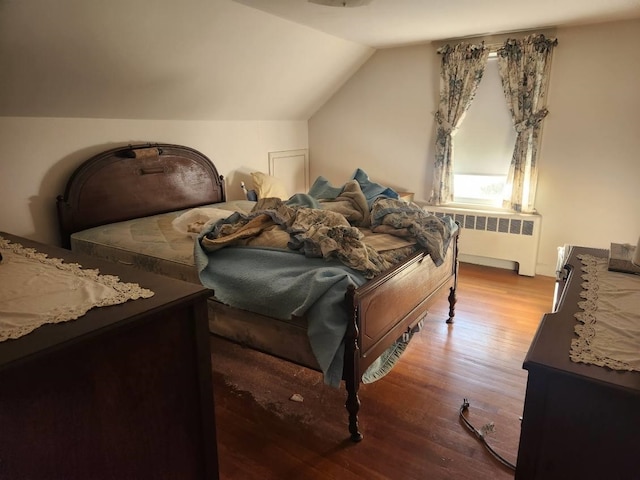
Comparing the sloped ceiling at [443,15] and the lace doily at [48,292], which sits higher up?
the sloped ceiling at [443,15]

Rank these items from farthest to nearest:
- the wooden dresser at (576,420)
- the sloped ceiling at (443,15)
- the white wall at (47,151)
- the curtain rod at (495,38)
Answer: the curtain rod at (495,38), the sloped ceiling at (443,15), the white wall at (47,151), the wooden dresser at (576,420)

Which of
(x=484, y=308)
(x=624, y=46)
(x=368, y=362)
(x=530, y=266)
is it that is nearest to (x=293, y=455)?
(x=368, y=362)

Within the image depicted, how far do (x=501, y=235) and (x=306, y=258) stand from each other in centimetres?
290

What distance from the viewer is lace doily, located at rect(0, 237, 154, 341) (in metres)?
1.10

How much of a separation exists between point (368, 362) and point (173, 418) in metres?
1.01

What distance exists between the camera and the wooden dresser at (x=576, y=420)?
0.95 m

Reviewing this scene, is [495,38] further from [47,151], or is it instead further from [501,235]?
[47,151]

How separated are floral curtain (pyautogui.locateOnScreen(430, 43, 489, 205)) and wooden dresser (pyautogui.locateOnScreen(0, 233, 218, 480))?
3.76 m

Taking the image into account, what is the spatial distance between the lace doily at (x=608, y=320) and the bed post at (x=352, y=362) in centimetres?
86

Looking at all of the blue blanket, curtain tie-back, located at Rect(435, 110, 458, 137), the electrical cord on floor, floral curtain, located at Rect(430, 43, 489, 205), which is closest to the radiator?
floral curtain, located at Rect(430, 43, 489, 205)

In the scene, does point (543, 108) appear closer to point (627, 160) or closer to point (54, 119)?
point (627, 160)

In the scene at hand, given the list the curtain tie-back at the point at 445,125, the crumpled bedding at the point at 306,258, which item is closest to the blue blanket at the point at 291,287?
the crumpled bedding at the point at 306,258

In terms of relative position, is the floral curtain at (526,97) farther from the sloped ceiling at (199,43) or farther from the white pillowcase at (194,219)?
the white pillowcase at (194,219)

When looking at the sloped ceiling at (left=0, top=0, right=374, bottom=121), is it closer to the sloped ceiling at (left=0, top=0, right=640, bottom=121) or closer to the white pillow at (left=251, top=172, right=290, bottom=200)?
the sloped ceiling at (left=0, top=0, right=640, bottom=121)
